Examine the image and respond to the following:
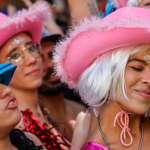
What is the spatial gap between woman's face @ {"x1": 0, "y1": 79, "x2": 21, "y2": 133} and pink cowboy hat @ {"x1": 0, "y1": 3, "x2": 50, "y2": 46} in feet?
2.73

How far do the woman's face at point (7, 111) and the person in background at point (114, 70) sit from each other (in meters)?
0.40

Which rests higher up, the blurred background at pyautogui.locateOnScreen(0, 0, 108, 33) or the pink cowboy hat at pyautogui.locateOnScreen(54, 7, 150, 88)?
the blurred background at pyautogui.locateOnScreen(0, 0, 108, 33)

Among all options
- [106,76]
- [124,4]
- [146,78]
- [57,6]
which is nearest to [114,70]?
[106,76]

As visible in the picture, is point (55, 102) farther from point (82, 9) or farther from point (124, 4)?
point (124, 4)

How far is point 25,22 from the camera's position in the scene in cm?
217

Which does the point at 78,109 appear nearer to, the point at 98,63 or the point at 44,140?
the point at 44,140

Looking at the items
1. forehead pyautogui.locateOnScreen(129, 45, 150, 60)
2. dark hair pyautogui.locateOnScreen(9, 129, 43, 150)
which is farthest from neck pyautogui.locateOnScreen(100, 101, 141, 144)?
dark hair pyautogui.locateOnScreen(9, 129, 43, 150)

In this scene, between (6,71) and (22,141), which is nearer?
(6,71)

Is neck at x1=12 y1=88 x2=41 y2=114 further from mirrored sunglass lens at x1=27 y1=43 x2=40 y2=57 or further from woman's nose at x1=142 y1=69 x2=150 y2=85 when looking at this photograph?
woman's nose at x1=142 y1=69 x2=150 y2=85

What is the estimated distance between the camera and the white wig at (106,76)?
134 centimetres

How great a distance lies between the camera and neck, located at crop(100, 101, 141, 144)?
149 cm

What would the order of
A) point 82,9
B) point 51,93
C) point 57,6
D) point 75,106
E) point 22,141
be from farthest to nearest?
point 57,6, point 75,106, point 51,93, point 82,9, point 22,141

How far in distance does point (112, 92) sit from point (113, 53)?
25cm

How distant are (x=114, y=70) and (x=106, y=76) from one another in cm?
6
